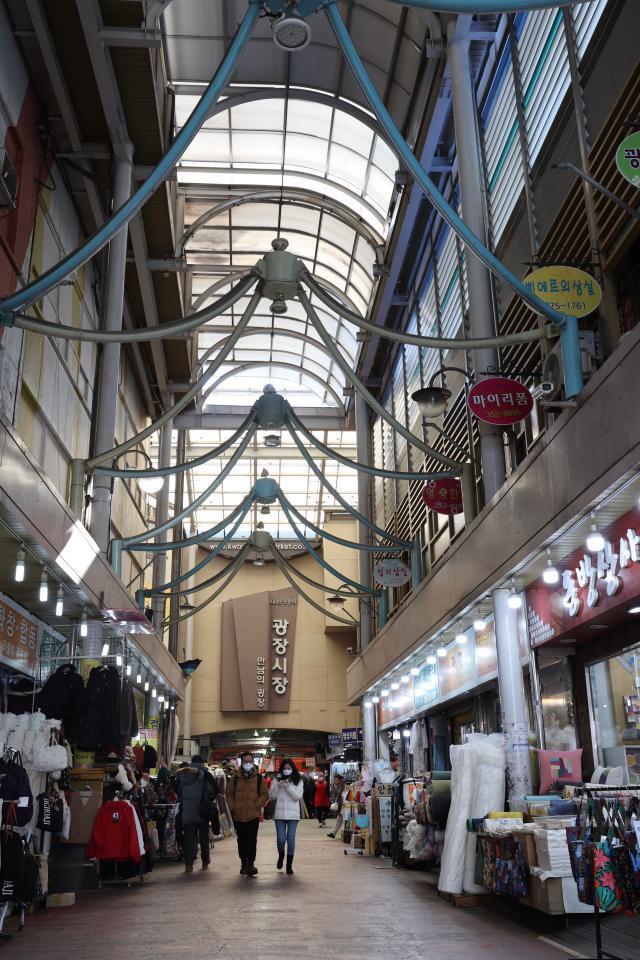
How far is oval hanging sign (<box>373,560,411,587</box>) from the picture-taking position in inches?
580

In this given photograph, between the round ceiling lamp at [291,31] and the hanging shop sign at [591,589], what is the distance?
4.02 meters

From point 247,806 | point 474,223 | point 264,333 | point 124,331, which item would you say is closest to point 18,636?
point 247,806

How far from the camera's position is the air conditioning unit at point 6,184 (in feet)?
27.1

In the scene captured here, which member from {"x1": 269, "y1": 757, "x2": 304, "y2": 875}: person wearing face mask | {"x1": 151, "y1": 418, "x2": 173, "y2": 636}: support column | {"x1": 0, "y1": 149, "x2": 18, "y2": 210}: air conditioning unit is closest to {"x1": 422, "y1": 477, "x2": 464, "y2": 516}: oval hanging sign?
{"x1": 269, "y1": 757, "x2": 304, "y2": 875}: person wearing face mask

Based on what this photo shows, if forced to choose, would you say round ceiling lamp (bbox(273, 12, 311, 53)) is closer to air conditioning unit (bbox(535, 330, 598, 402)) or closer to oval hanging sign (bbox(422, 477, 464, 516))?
air conditioning unit (bbox(535, 330, 598, 402))

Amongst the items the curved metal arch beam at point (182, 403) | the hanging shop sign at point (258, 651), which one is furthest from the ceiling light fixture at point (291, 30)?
the hanging shop sign at point (258, 651)

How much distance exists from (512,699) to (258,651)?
72.3 feet

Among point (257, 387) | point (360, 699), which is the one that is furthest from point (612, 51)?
point (257, 387)

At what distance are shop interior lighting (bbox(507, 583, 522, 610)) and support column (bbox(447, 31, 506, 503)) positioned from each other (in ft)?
3.03

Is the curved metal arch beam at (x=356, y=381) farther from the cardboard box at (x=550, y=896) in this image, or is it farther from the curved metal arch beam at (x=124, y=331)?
the cardboard box at (x=550, y=896)

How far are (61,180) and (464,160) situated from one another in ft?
18.9

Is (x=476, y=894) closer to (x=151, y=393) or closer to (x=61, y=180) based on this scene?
(x=61, y=180)

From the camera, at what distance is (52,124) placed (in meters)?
11.6

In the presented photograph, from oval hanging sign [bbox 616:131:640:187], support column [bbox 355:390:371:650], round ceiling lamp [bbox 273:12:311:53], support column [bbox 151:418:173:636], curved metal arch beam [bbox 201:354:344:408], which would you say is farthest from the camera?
curved metal arch beam [bbox 201:354:344:408]
